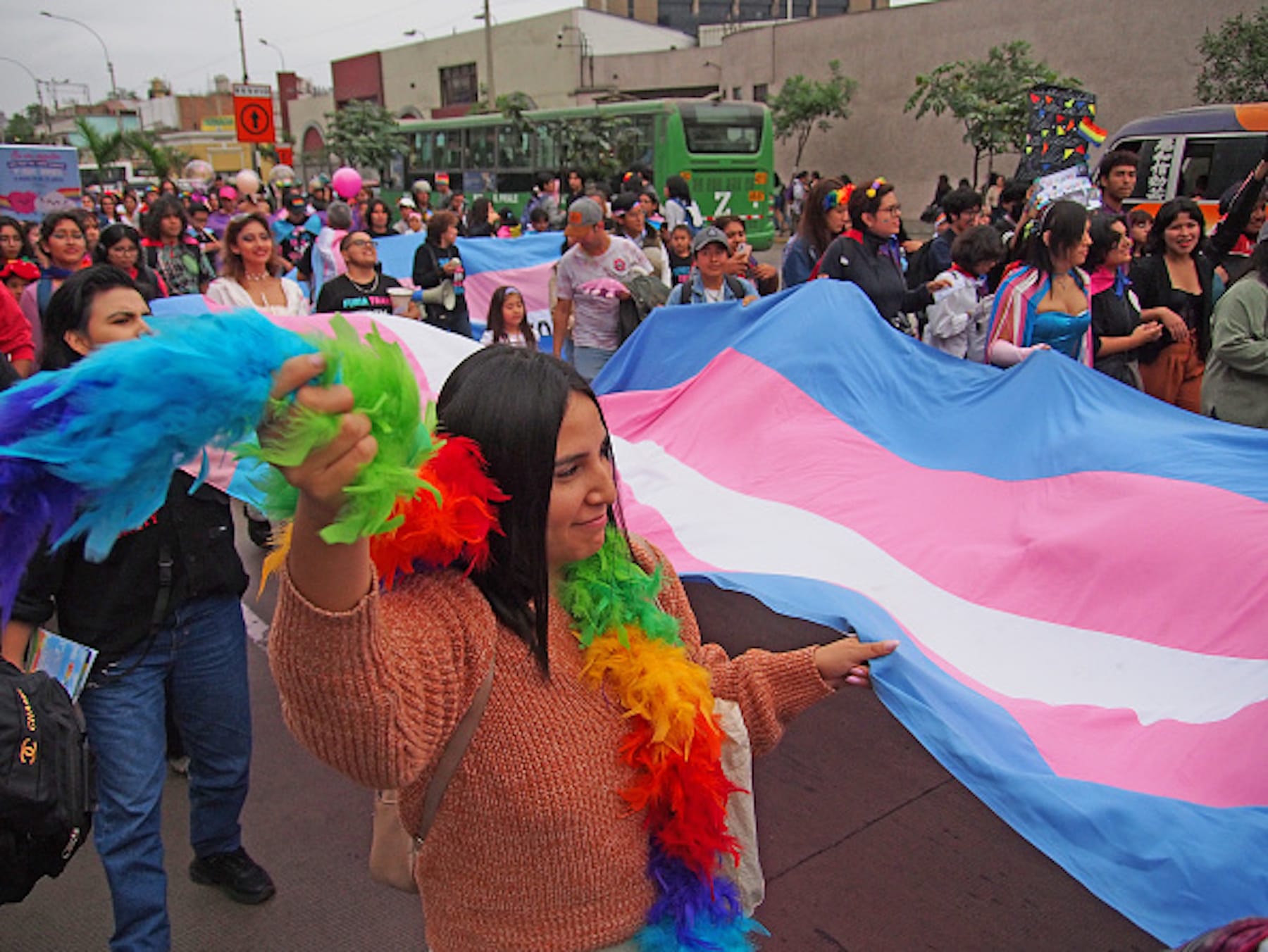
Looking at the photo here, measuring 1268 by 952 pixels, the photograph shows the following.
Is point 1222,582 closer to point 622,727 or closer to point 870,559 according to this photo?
point 870,559

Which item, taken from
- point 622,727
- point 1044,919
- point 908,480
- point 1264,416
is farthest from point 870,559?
point 1264,416

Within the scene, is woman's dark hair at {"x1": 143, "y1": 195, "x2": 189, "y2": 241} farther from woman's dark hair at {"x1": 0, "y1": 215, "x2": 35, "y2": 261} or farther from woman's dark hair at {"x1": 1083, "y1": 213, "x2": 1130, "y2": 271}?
woman's dark hair at {"x1": 1083, "y1": 213, "x2": 1130, "y2": 271}

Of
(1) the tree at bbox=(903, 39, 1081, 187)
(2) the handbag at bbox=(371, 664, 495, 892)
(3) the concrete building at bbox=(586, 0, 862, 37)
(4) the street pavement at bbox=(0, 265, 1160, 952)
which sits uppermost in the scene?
(3) the concrete building at bbox=(586, 0, 862, 37)

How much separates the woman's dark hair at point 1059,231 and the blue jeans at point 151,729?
3813 millimetres

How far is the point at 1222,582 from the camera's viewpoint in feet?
7.75

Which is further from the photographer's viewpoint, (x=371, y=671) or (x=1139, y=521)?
(x=1139, y=521)

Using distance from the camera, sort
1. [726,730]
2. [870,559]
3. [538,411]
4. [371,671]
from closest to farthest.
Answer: [371,671], [538,411], [726,730], [870,559]

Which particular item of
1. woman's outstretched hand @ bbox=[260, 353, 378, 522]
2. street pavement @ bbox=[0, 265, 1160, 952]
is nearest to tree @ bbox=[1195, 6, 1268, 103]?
street pavement @ bbox=[0, 265, 1160, 952]

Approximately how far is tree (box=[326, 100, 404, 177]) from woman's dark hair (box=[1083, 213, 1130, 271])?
21676mm

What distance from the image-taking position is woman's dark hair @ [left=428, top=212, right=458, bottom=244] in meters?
8.53

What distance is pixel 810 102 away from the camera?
1200 inches

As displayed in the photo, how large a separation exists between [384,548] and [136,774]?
1646 mm

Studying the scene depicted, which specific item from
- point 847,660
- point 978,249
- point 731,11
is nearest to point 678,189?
point 978,249

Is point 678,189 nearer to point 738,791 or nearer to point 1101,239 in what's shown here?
point 1101,239
